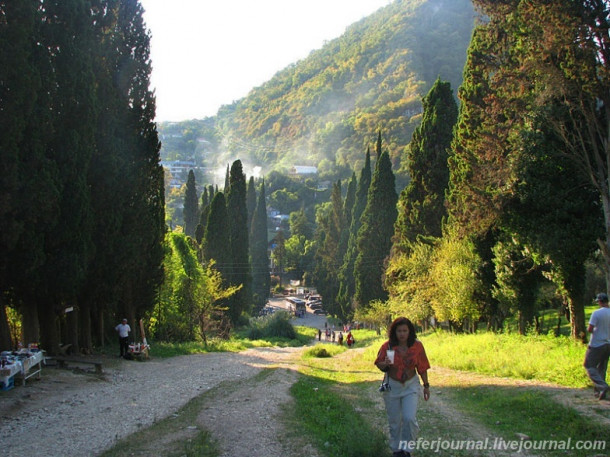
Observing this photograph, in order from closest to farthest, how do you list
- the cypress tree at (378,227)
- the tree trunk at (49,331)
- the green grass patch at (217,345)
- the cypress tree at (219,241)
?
the tree trunk at (49,331)
the green grass patch at (217,345)
the cypress tree at (378,227)
the cypress tree at (219,241)

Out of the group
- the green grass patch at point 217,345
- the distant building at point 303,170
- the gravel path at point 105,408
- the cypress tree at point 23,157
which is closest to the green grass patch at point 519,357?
the gravel path at point 105,408

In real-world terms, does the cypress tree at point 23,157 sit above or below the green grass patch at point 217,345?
above

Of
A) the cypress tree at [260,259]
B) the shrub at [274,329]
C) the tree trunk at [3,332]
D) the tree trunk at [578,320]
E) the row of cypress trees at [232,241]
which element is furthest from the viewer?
the cypress tree at [260,259]

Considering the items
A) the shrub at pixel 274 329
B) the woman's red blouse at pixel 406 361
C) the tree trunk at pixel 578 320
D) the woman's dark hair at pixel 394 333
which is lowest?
the shrub at pixel 274 329

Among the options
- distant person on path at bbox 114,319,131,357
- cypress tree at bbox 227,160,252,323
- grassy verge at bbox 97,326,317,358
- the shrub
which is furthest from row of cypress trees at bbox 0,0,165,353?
cypress tree at bbox 227,160,252,323

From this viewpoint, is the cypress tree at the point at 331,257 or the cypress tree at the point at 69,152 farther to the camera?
the cypress tree at the point at 331,257

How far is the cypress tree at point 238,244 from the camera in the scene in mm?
47219

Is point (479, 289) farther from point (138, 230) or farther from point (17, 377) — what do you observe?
point (17, 377)

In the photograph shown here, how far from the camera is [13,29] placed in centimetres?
1159

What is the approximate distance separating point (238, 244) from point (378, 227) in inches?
612

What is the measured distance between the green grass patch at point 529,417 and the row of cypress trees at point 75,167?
396 inches

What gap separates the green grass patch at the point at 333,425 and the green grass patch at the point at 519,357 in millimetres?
4561

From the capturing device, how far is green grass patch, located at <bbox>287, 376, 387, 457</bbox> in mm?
6795

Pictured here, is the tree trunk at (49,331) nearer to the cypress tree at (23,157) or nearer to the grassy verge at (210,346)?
the cypress tree at (23,157)
